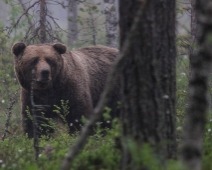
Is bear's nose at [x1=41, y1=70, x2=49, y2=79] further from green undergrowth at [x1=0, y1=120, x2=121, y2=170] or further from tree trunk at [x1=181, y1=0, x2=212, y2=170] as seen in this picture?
tree trunk at [x1=181, y1=0, x2=212, y2=170]

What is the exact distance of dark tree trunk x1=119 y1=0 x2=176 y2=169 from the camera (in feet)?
12.7

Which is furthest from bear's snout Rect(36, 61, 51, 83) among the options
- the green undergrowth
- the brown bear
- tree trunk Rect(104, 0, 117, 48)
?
tree trunk Rect(104, 0, 117, 48)

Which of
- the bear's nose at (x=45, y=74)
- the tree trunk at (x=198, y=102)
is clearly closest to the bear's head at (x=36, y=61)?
the bear's nose at (x=45, y=74)

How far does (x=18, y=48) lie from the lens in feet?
27.7

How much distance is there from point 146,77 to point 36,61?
469 centimetres

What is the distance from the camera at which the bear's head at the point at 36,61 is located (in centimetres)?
829

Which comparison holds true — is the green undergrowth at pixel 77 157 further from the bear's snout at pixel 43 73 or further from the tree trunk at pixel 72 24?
the tree trunk at pixel 72 24

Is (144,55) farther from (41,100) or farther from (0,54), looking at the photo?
(0,54)

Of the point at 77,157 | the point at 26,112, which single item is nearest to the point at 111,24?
the point at 26,112

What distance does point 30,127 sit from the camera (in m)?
8.47

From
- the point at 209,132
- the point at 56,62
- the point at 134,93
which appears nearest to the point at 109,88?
the point at 134,93

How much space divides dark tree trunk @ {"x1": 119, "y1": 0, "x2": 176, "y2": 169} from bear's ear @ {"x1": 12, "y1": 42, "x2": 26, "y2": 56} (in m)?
4.69

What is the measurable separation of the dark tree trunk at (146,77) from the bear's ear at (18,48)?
4691 mm

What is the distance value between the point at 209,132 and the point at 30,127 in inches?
149
